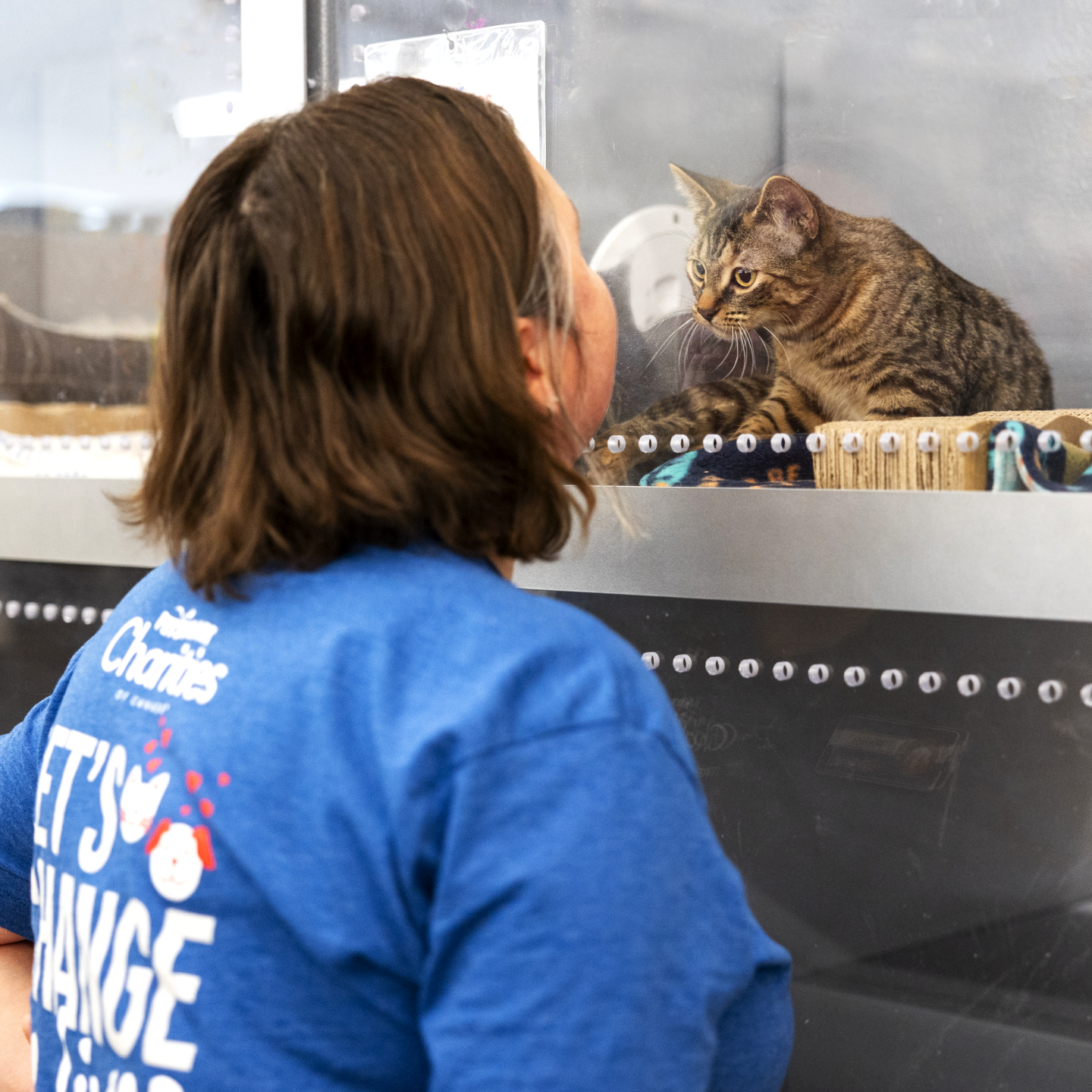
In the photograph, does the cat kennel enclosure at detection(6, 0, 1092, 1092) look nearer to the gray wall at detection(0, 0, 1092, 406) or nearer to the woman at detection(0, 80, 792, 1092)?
the gray wall at detection(0, 0, 1092, 406)

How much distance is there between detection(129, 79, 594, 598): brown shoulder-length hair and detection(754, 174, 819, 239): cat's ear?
42 centimetres

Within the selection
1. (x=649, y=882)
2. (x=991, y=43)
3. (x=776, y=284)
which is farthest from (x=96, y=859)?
(x=991, y=43)

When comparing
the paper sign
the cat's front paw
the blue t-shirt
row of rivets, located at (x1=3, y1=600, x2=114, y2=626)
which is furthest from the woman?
row of rivets, located at (x1=3, y1=600, x2=114, y2=626)

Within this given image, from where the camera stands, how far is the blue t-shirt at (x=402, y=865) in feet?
1.16

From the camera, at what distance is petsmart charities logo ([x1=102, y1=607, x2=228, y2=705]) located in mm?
429

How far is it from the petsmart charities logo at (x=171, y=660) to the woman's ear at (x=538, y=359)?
0.56ft

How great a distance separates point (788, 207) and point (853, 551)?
1.01ft

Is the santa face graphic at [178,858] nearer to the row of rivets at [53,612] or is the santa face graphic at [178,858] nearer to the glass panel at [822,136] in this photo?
the glass panel at [822,136]

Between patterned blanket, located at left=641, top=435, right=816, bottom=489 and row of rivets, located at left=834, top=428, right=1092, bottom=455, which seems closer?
row of rivets, located at left=834, top=428, right=1092, bottom=455

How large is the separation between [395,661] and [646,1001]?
0.14m

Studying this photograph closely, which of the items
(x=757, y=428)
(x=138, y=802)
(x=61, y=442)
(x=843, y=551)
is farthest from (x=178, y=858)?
(x=61, y=442)

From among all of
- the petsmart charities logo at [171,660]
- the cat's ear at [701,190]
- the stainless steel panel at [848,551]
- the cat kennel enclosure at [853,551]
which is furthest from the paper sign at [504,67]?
the petsmart charities logo at [171,660]

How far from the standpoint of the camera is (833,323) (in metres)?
0.83

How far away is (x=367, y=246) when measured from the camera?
41 cm
